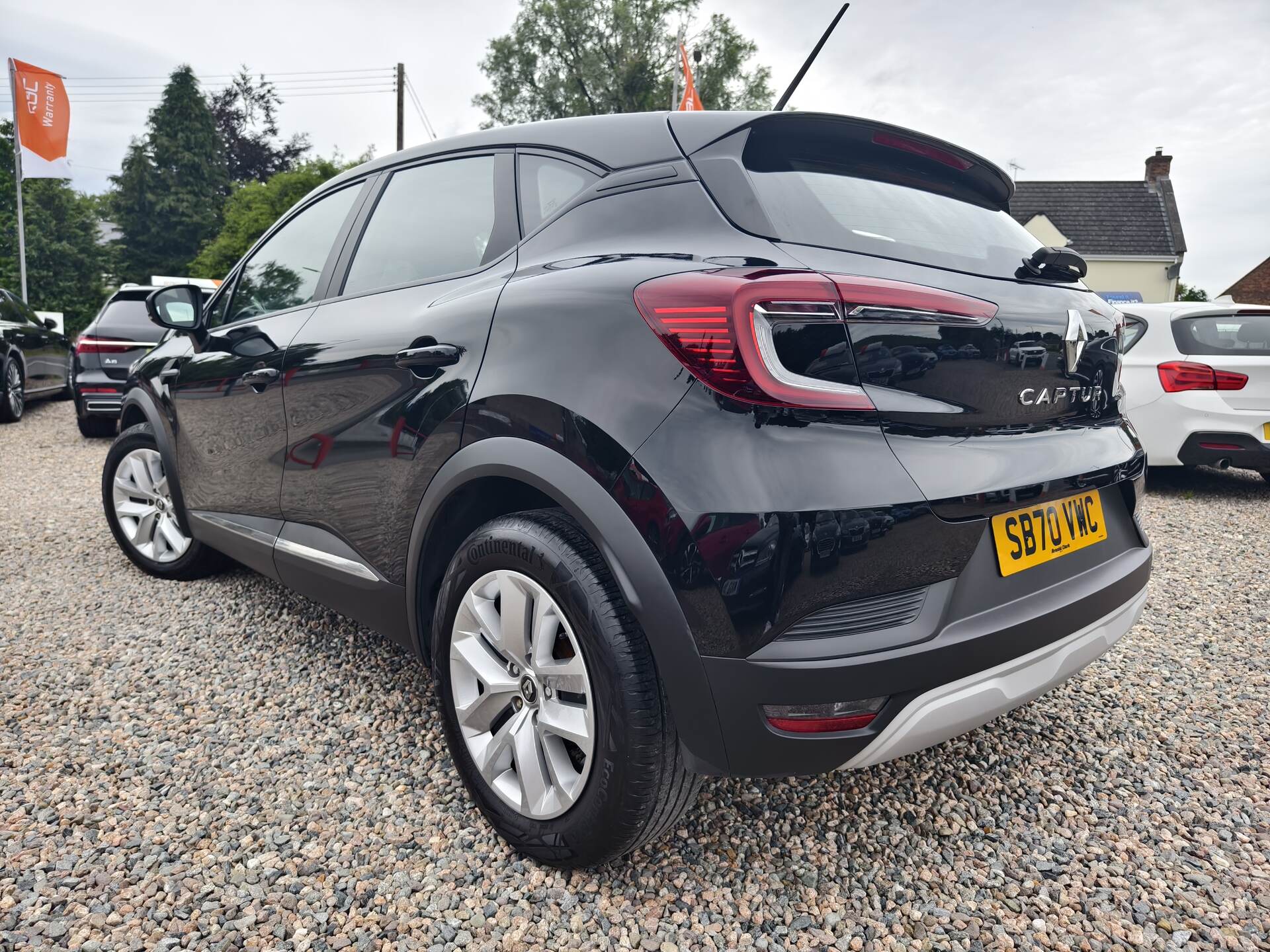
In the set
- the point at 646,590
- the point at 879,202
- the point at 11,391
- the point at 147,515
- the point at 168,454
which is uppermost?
the point at 879,202

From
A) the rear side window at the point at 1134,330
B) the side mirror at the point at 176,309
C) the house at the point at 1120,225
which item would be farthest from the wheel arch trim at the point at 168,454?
the house at the point at 1120,225

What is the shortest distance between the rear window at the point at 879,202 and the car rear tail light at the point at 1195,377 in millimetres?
4735

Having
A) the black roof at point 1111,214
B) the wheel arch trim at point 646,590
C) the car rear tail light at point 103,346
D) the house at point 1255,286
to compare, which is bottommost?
the car rear tail light at point 103,346

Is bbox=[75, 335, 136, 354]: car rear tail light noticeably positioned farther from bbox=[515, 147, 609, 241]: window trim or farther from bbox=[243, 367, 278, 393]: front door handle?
bbox=[515, 147, 609, 241]: window trim

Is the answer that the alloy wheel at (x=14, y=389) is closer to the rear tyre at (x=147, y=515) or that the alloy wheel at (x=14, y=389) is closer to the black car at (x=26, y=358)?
the black car at (x=26, y=358)

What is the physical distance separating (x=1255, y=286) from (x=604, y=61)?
1376 inches

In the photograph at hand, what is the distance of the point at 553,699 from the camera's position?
178 cm

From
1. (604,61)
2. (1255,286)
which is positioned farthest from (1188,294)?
(604,61)

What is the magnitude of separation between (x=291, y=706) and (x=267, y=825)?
66 cm

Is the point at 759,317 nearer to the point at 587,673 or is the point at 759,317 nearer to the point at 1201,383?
the point at 587,673

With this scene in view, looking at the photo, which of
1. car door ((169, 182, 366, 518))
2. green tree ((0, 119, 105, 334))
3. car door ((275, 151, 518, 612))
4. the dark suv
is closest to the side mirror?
car door ((169, 182, 366, 518))

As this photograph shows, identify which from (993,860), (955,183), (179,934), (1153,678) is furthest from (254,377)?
(1153,678)

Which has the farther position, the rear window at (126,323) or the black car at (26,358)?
the black car at (26,358)

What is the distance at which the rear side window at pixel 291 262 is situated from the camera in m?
2.88
